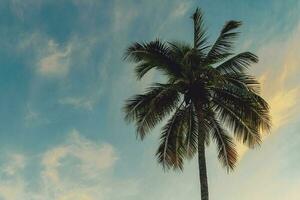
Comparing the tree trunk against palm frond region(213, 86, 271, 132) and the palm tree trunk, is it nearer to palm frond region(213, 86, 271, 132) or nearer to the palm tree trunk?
the palm tree trunk

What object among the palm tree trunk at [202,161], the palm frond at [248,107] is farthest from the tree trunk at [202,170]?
the palm frond at [248,107]

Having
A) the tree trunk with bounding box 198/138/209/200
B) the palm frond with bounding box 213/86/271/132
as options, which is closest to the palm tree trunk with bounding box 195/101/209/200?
the tree trunk with bounding box 198/138/209/200

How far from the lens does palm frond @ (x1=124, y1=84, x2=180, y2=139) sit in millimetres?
28453

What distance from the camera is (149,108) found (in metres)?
28.3

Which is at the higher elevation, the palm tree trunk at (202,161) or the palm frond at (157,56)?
the palm frond at (157,56)

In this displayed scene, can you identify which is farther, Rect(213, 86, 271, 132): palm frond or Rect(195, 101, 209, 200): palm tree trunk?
Rect(213, 86, 271, 132): palm frond

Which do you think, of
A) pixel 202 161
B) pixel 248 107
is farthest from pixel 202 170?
pixel 248 107

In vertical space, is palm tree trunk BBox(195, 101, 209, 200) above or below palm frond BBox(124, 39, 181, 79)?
below

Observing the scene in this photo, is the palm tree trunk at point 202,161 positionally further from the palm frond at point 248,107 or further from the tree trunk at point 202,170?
the palm frond at point 248,107

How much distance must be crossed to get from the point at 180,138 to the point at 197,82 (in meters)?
3.47

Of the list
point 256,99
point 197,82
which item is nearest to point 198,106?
point 197,82

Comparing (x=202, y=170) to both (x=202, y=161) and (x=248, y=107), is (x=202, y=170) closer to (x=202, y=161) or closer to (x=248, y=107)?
(x=202, y=161)

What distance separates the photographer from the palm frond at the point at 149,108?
2845 cm

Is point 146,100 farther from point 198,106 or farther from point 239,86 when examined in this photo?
point 239,86
